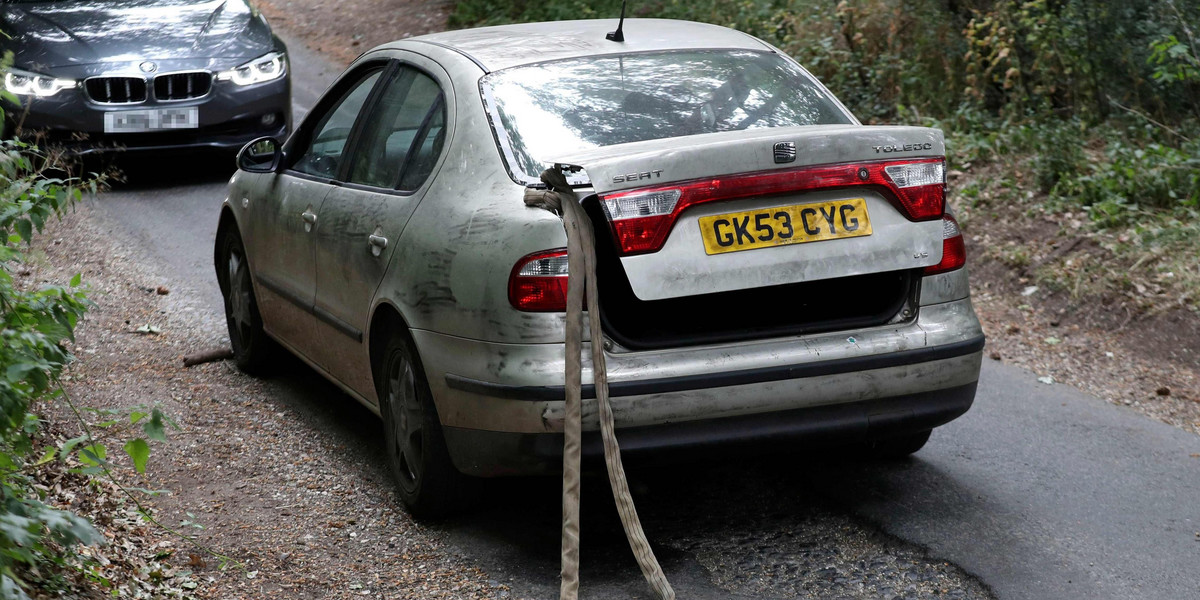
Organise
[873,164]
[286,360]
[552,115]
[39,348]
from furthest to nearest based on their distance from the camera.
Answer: [286,360] → [552,115] → [873,164] → [39,348]

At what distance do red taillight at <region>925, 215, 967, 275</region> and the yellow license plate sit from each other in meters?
0.39

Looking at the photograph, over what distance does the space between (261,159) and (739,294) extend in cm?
282

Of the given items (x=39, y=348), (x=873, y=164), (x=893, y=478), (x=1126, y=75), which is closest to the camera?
(x=39, y=348)

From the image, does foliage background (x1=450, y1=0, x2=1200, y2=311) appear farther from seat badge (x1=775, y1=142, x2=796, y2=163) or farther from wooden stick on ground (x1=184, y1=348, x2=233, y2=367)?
wooden stick on ground (x1=184, y1=348, x2=233, y2=367)

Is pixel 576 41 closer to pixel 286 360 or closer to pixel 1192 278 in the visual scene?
pixel 286 360

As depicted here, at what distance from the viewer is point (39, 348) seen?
3.35 m

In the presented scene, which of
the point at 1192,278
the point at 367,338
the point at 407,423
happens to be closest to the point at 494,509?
the point at 407,423

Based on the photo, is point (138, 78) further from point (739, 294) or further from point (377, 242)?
point (739, 294)

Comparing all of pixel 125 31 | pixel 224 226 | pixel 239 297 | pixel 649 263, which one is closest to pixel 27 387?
pixel 649 263

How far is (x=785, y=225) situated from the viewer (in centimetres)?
385

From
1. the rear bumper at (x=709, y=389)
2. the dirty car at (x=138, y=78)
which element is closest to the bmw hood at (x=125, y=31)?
the dirty car at (x=138, y=78)

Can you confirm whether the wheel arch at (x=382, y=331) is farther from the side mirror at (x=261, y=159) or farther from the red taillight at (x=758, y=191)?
the side mirror at (x=261, y=159)

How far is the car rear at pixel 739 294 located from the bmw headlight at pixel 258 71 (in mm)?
6640

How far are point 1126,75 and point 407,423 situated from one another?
6.93 metres
